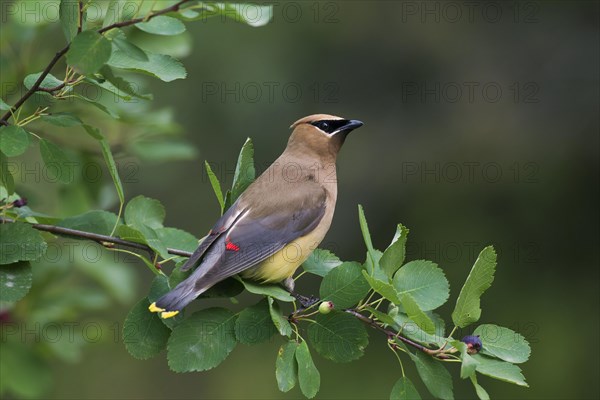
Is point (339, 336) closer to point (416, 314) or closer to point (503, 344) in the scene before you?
point (416, 314)

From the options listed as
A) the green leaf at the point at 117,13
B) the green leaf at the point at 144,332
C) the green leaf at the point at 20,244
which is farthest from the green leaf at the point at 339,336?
the green leaf at the point at 117,13

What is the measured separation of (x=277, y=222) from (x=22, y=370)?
1.20 m

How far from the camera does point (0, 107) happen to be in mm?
2723

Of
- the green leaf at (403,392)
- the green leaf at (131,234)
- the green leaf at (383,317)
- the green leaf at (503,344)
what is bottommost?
the green leaf at (403,392)

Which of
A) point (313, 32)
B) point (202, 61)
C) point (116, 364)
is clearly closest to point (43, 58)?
point (202, 61)

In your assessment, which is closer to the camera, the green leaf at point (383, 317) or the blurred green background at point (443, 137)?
the green leaf at point (383, 317)

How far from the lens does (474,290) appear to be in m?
2.87

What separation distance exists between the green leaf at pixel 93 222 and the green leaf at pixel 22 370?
915 millimetres

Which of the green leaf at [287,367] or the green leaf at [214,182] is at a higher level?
the green leaf at [214,182]

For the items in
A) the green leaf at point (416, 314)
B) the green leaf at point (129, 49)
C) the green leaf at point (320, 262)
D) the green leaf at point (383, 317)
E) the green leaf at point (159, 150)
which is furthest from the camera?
the green leaf at point (159, 150)

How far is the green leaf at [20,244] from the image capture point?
9.41 ft

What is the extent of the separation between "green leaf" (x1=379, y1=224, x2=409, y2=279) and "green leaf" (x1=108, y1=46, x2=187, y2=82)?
798mm

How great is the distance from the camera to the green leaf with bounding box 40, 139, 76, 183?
→ 9.86 ft

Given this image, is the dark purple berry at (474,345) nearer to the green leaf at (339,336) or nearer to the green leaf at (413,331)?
the green leaf at (413,331)
